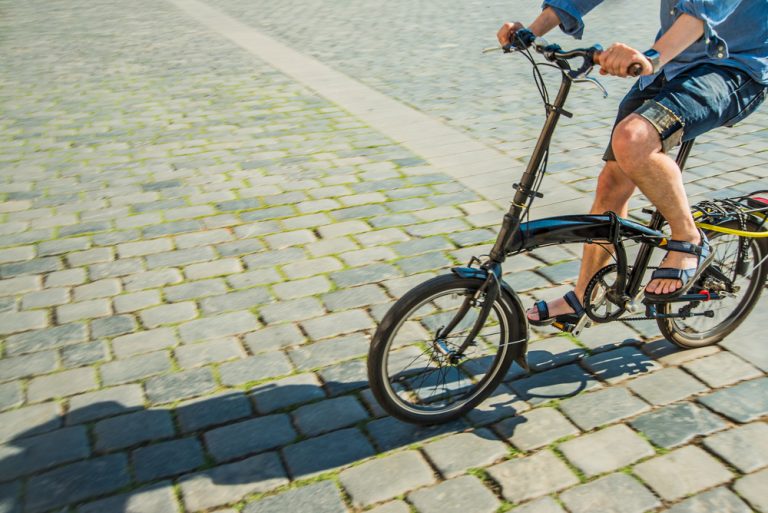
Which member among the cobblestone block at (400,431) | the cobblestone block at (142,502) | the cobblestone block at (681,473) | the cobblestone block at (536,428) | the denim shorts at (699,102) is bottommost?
the cobblestone block at (142,502)

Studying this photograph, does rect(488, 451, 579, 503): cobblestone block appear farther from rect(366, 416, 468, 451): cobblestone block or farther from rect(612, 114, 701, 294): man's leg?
rect(612, 114, 701, 294): man's leg

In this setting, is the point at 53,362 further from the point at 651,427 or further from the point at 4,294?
the point at 651,427

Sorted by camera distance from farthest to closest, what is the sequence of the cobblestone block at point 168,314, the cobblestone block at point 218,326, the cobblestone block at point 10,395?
the cobblestone block at point 168,314
the cobblestone block at point 218,326
the cobblestone block at point 10,395

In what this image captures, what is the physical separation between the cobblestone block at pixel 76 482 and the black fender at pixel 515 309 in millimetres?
1412

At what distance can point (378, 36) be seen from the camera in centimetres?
1142

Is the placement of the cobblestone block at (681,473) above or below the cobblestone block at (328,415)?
above

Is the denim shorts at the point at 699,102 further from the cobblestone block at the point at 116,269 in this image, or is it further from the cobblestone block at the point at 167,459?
the cobblestone block at the point at 116,269

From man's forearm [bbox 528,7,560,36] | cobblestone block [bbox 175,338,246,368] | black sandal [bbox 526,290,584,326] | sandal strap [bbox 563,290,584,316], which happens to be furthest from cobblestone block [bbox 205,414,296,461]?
man's forearm [bbox 528,7,560,36]

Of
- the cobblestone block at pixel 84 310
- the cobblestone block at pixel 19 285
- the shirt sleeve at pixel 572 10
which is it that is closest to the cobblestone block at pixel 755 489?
the shirt sleeve at pixel 572 10

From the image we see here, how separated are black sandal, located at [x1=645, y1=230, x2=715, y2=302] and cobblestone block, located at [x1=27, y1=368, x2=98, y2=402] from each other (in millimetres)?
2397

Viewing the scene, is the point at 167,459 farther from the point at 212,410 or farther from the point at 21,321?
the point at 21,321

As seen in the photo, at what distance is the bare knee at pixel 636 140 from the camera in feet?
9.46

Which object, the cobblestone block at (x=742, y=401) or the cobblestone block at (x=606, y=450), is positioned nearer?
the cobblestone block at (x=606, y=450)

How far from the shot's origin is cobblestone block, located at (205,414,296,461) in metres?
2.97
